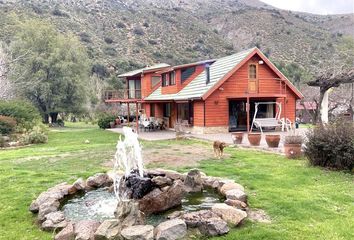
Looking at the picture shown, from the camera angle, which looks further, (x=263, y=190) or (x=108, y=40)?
(x=108, y=40)

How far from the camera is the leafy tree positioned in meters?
34.4

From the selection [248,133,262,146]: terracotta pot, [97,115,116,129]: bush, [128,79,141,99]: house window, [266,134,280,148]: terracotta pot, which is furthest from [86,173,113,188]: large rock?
[97,115,116,129]: bush

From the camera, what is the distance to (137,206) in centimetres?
551

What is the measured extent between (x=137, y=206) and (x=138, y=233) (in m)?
0.73

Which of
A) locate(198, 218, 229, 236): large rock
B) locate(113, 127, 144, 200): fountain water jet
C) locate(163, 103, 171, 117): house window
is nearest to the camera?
locate(198, 218, 229, 236): large rock

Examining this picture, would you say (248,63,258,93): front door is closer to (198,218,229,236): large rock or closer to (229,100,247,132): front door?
(229,100,247,132): front door

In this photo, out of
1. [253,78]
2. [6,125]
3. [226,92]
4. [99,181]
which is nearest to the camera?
[99,181]

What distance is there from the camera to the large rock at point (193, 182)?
7.59 m

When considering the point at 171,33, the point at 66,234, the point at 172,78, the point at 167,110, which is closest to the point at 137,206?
the point at 66,234

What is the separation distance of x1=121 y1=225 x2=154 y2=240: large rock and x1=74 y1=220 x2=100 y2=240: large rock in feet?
1.58

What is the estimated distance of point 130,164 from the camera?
814 cm

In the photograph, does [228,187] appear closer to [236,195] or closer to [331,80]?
[236,195]

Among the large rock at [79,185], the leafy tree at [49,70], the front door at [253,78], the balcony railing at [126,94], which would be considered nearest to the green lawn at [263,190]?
the large rock at [79,185]

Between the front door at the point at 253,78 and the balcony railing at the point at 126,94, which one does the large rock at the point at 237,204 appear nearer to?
the front door at the point at 253,78
